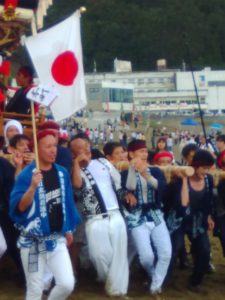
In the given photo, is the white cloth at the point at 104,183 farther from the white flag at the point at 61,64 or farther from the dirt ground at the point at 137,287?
the white flag at the point at 61,64

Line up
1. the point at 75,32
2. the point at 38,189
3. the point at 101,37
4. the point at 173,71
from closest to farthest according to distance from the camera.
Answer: the point at 38,189 < the point at 75,32 < the point at 173,71 < the point at 101,37

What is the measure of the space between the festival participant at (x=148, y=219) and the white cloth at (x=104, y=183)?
16 cm

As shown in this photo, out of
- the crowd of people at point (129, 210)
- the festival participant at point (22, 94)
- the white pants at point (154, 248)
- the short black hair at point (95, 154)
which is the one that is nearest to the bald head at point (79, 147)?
the crowd of people at point (129, 210)

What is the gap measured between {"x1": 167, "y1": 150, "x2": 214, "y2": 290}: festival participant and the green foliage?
10055 cm

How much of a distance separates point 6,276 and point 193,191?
2114 millimetres

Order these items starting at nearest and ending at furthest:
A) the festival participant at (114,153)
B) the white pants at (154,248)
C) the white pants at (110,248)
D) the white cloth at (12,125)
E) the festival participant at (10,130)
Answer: the white pants at (110,248)
the white pants at (154,248)
the festival participant at (114,153)
the festival participant at (10,130)
the white cloth at (12,125)

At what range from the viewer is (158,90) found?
99.4 meters

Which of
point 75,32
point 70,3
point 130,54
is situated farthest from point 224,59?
point 75,32

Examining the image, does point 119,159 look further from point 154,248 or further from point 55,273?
point 55,273

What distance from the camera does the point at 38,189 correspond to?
21.8 feet

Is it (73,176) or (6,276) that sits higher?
(73,176)

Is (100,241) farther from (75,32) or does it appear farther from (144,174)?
(75,32)

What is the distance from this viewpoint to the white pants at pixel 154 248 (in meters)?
7.88

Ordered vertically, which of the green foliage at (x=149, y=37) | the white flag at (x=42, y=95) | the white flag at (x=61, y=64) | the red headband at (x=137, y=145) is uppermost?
the green foliage at (x=149, y=37)
